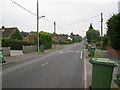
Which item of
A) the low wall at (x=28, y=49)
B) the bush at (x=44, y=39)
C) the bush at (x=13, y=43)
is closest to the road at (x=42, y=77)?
the low wall at (x=28, y=49)

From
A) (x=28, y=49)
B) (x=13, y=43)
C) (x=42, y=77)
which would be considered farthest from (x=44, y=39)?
(x=42, y=77)

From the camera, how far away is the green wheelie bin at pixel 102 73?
19.0ft

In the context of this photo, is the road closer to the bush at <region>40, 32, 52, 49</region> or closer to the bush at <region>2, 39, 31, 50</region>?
the bush at <region>2, 39, 31, 50</region>

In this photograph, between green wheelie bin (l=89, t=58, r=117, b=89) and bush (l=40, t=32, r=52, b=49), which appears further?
bush (l=40, t=32, r=52, b=49)

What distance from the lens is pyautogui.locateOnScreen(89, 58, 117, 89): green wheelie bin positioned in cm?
580

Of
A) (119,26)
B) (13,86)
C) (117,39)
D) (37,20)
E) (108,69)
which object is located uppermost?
(37,20)

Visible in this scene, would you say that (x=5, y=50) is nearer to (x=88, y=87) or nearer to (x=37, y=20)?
(x=37, y=20)

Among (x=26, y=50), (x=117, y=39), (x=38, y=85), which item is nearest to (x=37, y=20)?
(x=26, y=50)

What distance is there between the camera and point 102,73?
231 inches

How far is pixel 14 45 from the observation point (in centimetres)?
3350

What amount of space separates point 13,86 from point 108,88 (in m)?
3.97

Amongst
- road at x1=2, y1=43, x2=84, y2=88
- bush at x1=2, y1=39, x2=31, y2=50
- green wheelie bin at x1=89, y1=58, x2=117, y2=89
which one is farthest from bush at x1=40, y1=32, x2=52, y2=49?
green wheelie bin at x1=89, y1=58, x2=117, y2=89

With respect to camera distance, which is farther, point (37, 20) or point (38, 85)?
point (37, 20)

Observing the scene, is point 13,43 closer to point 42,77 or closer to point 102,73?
point 42,77
